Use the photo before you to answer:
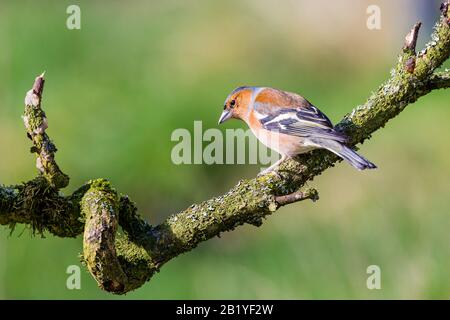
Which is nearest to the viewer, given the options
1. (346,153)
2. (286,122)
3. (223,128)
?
(346,153)

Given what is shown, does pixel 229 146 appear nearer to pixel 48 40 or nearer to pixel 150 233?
pixel 48 40

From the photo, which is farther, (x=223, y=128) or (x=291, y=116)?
(x=223, y=128)

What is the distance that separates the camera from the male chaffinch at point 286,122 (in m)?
4.70

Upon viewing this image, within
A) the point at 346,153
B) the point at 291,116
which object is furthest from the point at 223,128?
the point at 346,153

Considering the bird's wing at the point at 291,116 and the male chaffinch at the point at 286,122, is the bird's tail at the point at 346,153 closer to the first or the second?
the male chaffinch at the point at 286,122

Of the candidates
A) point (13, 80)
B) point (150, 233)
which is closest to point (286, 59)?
point (13, 80)

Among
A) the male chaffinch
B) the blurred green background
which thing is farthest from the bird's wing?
the blurred green background

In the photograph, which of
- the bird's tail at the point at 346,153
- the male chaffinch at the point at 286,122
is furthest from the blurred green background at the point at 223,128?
the bird's tail at the point at 346,153

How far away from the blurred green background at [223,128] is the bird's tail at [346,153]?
248 centimetres

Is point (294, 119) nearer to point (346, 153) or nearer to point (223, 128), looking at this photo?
point (346, 153)

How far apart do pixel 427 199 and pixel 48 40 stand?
17.2ft

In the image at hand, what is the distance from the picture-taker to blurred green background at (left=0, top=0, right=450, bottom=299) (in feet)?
26.8

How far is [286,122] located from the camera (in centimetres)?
557

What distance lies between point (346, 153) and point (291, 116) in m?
1.08
